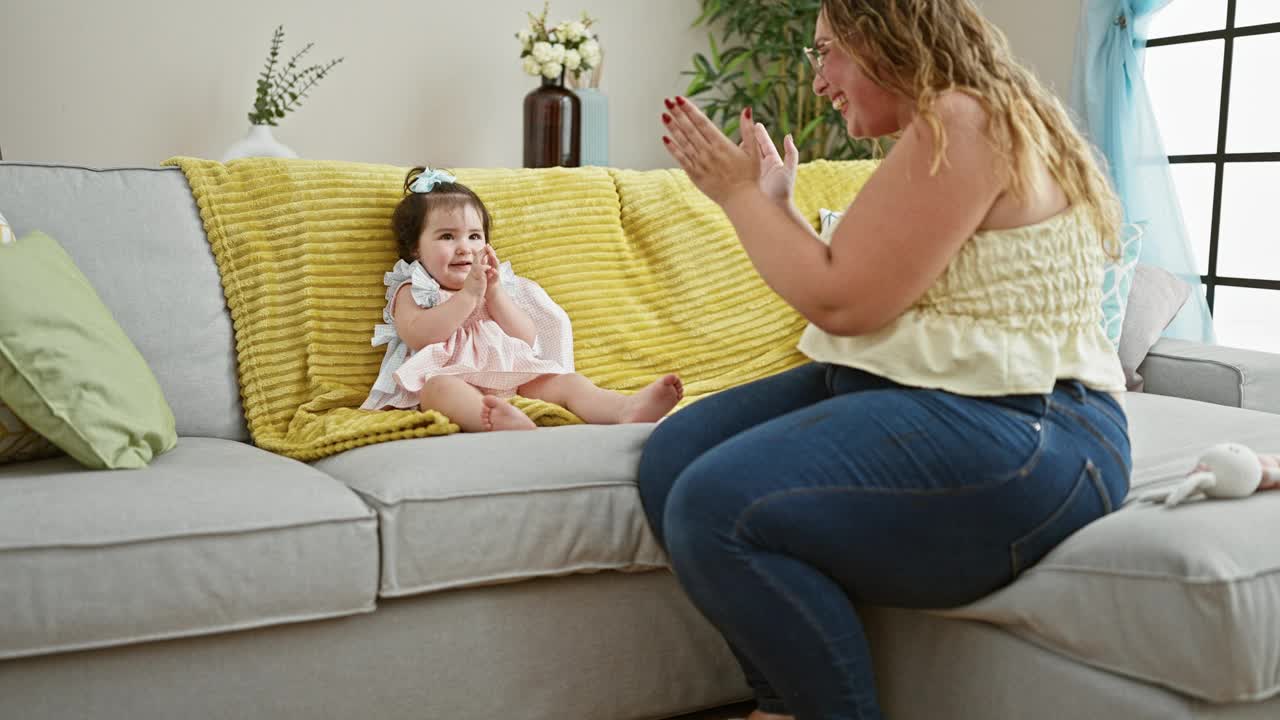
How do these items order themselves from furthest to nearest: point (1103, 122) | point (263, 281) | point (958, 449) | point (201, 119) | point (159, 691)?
point (201, 119)
point (1103, 122)
point (263, 281)
point (159, 691)
point (958, 449)

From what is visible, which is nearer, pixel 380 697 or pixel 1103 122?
pixel 380 697

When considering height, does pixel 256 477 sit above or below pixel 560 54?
below

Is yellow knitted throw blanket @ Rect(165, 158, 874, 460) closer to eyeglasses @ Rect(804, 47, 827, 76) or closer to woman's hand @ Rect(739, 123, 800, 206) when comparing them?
woman's hand @ Rect(739, 123, 800, 206)

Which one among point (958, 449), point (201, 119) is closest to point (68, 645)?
point (958, 449)

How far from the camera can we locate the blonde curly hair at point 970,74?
1283 millimetres

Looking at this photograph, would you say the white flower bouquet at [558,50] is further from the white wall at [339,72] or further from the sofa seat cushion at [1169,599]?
the sofa seat cushion at [1169,599]

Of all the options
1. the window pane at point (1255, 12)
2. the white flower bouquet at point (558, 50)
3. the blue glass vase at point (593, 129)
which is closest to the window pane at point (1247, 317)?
the window pane at point (1255, 12)

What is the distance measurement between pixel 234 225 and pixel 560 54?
1.63 meters

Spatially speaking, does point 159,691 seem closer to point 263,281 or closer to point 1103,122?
point 263,281

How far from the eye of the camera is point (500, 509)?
1553 millimetres

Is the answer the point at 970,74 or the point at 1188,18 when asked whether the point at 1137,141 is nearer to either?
the point at 1188,18

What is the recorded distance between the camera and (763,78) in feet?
14.0

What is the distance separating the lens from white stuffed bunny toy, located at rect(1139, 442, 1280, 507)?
1314 mm

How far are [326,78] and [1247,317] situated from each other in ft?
9.48
